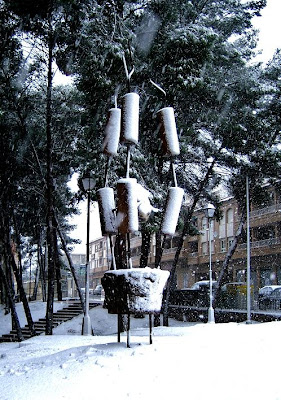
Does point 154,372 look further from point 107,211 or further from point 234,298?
point 234,298

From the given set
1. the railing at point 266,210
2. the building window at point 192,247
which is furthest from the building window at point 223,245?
the railing at point 266,210

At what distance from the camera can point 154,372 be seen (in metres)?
6.04

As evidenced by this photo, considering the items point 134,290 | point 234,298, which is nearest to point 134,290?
point 134,290

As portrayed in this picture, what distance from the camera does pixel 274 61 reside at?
69.1ft

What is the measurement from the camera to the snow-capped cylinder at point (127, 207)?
741 centimetres

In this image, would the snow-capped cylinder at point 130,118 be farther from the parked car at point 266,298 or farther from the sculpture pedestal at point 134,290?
the parked car at point 266,298

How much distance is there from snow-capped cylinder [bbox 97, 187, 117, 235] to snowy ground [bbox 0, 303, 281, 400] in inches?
69.4

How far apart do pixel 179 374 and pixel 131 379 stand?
0.58 meters

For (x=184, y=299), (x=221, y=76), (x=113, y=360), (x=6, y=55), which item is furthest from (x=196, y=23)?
(x=184, y=299)

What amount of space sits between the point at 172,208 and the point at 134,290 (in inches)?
62.2

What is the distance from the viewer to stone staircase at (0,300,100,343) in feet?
75.0

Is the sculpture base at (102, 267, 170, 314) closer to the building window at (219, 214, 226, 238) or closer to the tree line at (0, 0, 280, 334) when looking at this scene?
the tree line at (0, 0, 280, 334)

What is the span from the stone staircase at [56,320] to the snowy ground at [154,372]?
609 inches

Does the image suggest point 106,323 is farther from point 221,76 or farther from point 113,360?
point 113,360
